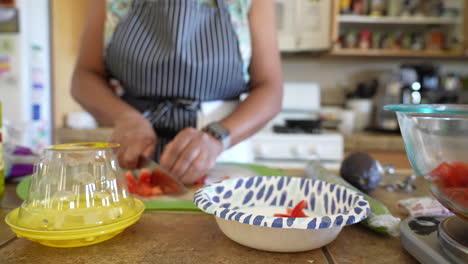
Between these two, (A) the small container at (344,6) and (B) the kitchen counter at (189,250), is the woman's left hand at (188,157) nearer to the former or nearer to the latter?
(B) the kitchen counter at (189,250)

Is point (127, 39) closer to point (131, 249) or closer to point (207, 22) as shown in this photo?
point (207, 22)

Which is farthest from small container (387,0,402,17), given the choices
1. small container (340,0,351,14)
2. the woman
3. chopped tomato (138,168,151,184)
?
chopped tomato (138,168,151,184)

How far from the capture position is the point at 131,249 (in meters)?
0.41

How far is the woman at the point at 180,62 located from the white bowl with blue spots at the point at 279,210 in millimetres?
353

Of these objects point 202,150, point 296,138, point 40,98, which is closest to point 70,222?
point 202,150

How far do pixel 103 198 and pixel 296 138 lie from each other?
1.67 m

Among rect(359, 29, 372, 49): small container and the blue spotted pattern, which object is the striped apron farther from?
rect(359, 29, 372, 49): small container

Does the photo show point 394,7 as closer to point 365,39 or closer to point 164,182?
point 365,39

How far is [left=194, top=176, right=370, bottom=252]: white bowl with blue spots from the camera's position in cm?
37

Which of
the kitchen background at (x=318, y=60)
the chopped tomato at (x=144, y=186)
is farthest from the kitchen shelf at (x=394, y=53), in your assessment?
the chopped tomato at (x=144, y=186)

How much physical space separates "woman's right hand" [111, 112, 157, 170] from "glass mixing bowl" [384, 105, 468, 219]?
59cm

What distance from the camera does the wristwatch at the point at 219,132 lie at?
81 cm

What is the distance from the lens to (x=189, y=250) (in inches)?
16.3

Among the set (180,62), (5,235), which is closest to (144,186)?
(5,235)
